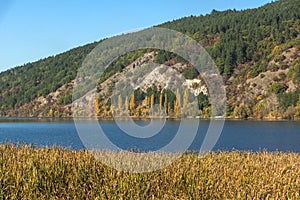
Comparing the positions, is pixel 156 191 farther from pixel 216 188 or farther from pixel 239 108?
pixel 239 108

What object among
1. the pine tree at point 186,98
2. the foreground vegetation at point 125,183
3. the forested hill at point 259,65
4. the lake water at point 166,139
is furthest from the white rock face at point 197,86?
the foreground vegetation at point 125,183

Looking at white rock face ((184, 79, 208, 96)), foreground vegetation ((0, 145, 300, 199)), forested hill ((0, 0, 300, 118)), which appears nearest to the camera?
foreground vegetation ((0, 145, 300, 199))

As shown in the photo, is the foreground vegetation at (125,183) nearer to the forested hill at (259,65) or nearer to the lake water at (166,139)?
the lake water at (166,139)

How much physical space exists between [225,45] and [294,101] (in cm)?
6516

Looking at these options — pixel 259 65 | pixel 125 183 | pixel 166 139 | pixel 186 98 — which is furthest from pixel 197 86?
pixel 125 183

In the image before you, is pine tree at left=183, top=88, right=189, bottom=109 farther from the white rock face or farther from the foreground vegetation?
the foreground vegetation

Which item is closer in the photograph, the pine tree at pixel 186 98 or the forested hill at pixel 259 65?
the pine tree at pixel 186 98

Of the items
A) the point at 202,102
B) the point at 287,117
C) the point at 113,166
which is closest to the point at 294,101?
the point at 287,117

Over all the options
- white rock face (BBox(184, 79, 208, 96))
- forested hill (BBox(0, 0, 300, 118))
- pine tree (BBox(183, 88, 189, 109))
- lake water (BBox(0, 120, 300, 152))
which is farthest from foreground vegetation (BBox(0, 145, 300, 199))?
white rock face (BBox(184, 79, 208, 96))

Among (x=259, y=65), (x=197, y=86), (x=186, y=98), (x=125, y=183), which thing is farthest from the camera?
(x=259, y=65)

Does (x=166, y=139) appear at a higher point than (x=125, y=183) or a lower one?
lower

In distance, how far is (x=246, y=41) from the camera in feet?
598

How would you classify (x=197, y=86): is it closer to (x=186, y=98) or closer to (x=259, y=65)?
(x=186, y=98)

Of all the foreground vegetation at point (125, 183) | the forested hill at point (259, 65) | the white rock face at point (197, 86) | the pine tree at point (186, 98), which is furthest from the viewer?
the white rock face at point (197, 86)
